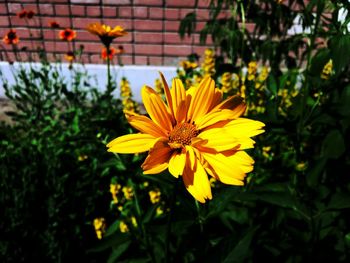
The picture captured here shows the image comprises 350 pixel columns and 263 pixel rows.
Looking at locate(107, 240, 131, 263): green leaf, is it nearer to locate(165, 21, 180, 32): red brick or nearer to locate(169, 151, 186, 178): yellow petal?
locate(169, 151, 186, 178): yellow petal

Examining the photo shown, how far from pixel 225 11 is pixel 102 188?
1.74m

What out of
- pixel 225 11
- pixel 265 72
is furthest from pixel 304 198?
pixel 225 11

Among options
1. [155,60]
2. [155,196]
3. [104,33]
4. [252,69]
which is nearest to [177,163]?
[155,196]

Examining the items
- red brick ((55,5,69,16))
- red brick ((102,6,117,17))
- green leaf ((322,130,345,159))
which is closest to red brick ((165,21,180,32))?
red brick ((102,6,117,17))

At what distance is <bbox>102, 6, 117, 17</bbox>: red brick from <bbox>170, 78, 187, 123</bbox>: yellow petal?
2416 mm

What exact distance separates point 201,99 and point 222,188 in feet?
1.50

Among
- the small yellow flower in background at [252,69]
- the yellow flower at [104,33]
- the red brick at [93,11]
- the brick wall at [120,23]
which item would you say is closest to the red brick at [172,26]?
the brick wall at [120,23]

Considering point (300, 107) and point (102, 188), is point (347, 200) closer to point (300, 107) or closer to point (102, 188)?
point (300, 107)

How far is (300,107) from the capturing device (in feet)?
4.02

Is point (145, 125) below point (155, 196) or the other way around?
the other way around

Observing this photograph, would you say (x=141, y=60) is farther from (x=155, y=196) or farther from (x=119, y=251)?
(x=119, y=251)

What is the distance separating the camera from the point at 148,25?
9.86 ft

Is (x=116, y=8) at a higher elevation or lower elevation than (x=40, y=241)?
higher

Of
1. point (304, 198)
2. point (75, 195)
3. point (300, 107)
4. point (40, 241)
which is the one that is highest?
point (300, 107)
